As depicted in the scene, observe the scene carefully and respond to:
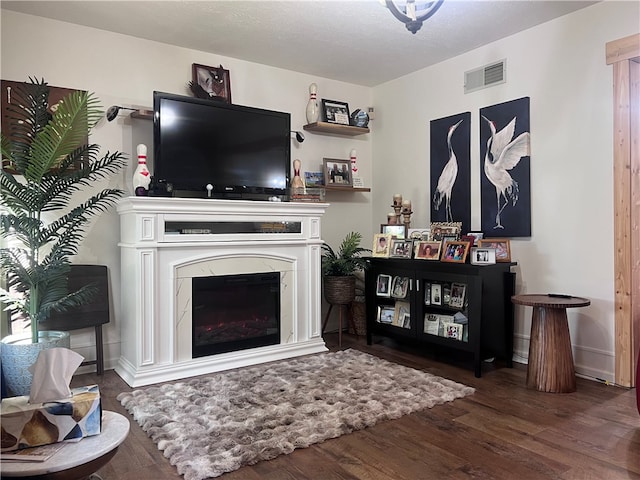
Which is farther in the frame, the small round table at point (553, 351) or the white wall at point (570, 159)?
the white wall at point (570, 159)

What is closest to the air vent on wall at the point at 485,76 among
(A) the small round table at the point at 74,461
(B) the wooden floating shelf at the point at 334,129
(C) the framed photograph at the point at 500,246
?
(B) the wooden floating shelf at the point at 334,129

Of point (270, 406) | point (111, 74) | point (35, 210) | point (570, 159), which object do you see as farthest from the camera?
point (111, 74)

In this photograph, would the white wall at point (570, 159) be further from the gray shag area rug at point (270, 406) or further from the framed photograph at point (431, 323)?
the gray shag area rug at point (270, 406)

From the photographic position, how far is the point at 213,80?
396 cm

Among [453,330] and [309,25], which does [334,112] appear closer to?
[309,25]

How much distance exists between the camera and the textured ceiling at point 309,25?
318 cm

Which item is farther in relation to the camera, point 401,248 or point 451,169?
point 451,169

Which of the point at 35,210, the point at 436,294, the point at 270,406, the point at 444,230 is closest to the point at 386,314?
the point at 436,294

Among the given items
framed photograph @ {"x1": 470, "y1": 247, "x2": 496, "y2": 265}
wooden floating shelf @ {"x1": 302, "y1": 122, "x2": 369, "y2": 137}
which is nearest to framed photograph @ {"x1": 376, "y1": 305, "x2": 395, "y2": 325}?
framed photograph @ {"x1": 470, "y1": 247, "x2": 496, "y2": 265}

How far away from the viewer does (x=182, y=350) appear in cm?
339

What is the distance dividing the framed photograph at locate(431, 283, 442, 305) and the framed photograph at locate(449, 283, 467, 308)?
97 mm

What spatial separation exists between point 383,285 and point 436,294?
21.3 inches

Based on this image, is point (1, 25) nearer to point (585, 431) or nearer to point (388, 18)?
point (388, 18)

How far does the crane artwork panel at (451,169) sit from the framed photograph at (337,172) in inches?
33.0
